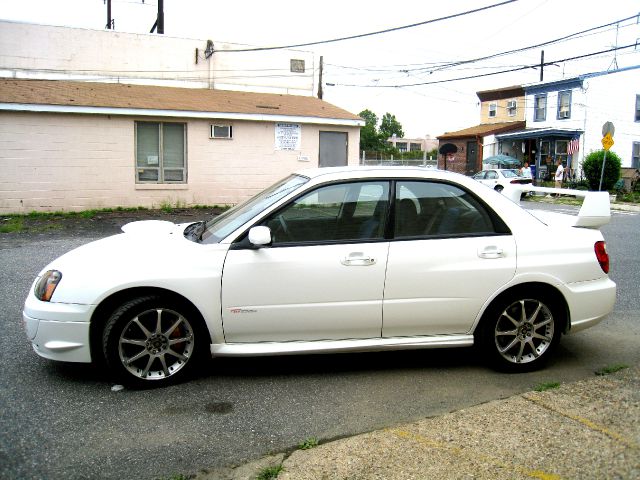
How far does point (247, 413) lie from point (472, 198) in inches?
91.8

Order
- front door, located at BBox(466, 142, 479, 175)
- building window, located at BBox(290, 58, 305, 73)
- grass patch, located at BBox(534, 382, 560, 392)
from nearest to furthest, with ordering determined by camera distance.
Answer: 1. grass patch, located at BBox(534, 382, 560, 392)
2. building window, located at BBox(290, 58, 305, 73)
3. front door, located at BBox(466, 142, 479, 175)

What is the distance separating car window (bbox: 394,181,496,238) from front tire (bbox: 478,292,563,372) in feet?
1.99

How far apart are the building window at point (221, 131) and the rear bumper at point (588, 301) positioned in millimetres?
14927

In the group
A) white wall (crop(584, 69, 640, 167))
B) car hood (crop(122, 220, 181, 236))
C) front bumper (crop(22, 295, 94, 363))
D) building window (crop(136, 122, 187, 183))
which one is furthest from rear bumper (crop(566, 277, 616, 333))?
white wall (crop(584, 69, 640, 167))

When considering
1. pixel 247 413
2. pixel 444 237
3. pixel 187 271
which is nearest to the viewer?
pixel 247 413

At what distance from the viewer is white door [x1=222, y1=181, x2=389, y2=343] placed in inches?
168

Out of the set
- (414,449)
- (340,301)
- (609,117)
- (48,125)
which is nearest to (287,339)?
(340,301)

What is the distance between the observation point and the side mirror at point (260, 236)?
4.20 metres

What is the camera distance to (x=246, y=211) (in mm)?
4777

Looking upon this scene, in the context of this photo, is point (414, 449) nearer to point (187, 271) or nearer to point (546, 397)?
point (546, 397)

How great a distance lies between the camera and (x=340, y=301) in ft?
14.3

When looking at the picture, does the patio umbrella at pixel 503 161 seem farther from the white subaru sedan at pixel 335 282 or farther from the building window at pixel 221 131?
the white subaru sedan at pixel 335 282

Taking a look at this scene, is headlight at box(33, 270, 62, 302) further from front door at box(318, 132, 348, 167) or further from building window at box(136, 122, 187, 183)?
front door at box(318, 132, 348, 167)

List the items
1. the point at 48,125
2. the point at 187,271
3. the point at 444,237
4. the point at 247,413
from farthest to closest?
1. the point at 48,125
2. the point at 444,237
3. the point at 187,271
4. the point at 247,413
